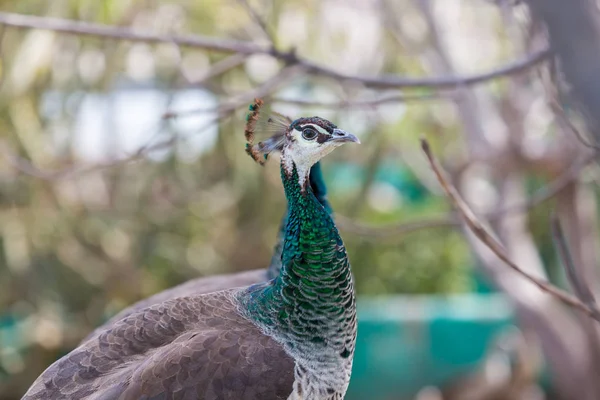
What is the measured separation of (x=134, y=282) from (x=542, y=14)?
19.6ft

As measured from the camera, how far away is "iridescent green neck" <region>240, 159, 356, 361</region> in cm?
209

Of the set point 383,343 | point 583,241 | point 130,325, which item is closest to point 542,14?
point 130,325

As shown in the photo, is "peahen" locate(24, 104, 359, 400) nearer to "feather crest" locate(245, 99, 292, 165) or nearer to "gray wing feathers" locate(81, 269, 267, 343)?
"feather crest" locate(245, 99, 292, 165)

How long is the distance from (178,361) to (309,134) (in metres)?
0.67

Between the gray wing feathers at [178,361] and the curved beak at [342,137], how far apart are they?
1.84 ft

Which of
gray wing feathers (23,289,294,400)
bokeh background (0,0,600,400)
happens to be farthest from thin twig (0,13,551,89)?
bokeh background (0,0,600,400)

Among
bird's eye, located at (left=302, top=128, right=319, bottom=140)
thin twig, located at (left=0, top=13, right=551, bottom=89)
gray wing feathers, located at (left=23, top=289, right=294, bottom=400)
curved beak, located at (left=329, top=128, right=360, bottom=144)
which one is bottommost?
gray wing feathers, located at (left=23, top=289, right=294, bottom=400)

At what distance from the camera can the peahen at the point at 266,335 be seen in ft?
6.44

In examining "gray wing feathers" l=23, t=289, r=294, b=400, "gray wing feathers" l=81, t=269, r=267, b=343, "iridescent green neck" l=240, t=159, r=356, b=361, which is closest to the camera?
"gray wing feathers" l=23, t=289, r=294, b=400

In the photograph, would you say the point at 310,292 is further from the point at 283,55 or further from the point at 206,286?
the point at 206,286

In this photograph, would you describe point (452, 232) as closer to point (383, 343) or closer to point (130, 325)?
point (383, 343)

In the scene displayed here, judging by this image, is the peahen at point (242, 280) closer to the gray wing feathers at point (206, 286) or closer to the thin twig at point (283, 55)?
the gray wing feathers at point (206, 286)

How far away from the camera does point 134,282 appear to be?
635cm

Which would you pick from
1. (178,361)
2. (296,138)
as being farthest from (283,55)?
(178,361)
